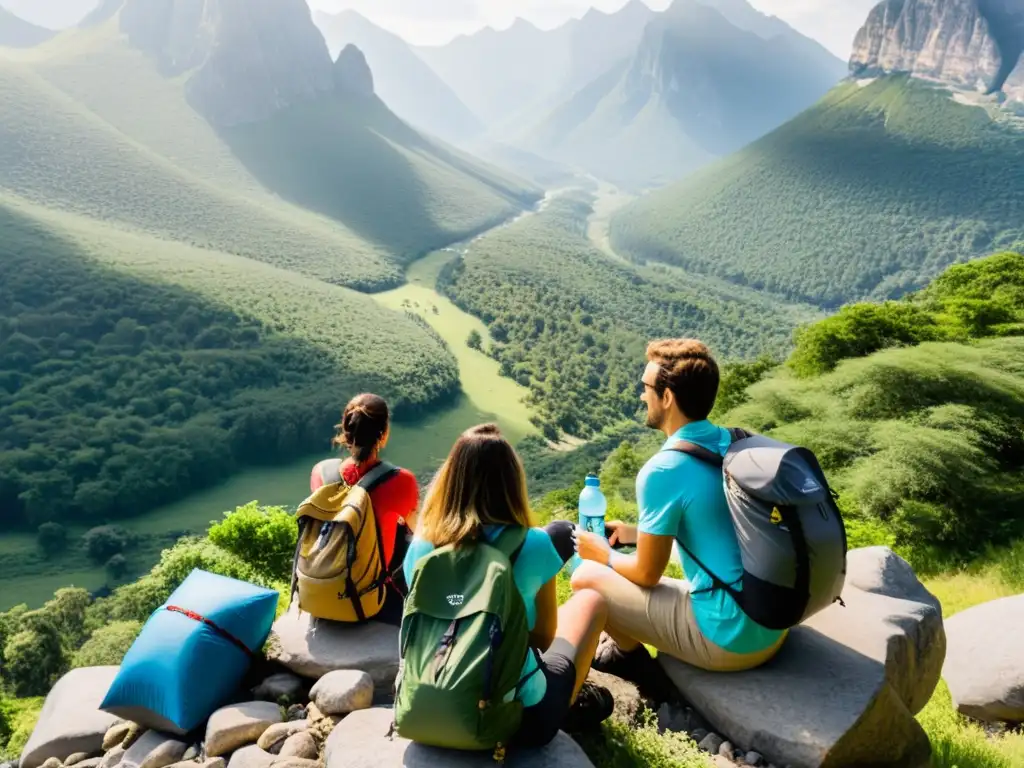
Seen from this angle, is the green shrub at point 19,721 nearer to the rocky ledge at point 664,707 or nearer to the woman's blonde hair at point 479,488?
the rocky ledge at point 664,707

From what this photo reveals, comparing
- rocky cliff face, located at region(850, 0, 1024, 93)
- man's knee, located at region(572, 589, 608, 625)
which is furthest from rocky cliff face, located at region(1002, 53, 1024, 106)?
man's knee, located at region(572, 589, 608, 625)

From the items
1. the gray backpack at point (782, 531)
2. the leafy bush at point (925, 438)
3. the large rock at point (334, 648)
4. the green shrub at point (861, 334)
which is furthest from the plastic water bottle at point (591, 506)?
the green shrub at point (861, 334)

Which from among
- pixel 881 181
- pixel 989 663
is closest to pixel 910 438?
pixel 989 663

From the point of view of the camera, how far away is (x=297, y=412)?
230 feet

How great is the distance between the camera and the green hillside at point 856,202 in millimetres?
102250

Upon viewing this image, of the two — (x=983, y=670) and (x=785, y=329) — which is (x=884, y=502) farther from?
(x=785, y=329)

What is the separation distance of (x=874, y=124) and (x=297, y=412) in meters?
120

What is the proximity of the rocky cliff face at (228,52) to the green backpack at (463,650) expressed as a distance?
19505 cm

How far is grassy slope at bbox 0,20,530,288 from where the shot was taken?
379 feet

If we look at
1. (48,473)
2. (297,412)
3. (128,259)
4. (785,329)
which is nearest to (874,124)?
(785,329)

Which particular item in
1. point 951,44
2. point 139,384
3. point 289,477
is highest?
point 951,44

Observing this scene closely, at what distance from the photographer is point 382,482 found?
4.35 meters

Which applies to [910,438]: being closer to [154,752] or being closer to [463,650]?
[463,650]

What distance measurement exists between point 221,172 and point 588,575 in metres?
171
